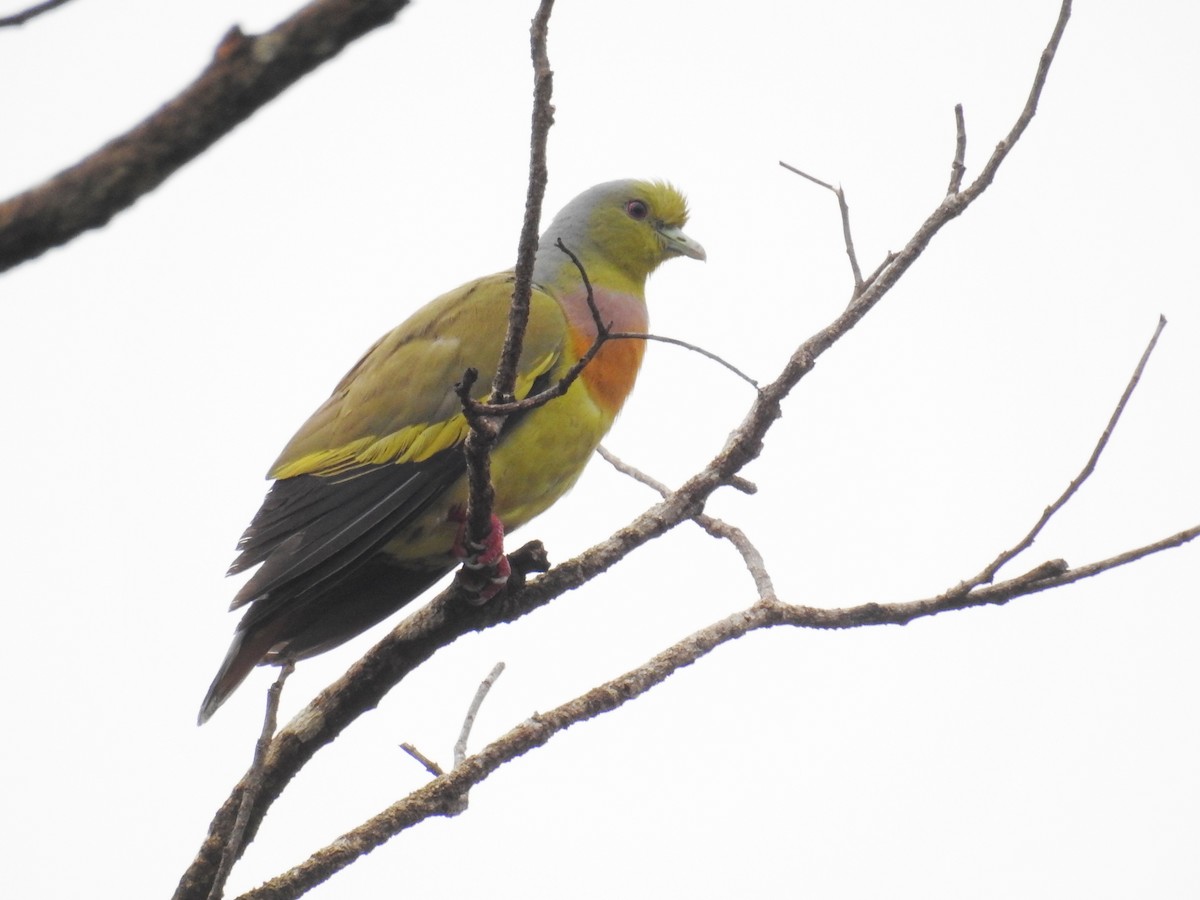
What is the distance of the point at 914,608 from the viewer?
12.7 feet

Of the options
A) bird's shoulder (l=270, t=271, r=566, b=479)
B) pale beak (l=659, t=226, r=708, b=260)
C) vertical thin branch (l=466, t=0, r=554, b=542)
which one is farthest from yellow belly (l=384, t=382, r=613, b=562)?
pale beak (l=659, t=226, r=708, b=260)

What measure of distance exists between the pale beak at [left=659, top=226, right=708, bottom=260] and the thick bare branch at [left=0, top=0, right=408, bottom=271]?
500cm

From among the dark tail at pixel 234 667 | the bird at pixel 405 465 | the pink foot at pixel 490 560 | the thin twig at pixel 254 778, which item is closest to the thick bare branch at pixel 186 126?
the thin twig at pixel 254 778

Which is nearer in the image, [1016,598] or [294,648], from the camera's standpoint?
[1016,598]

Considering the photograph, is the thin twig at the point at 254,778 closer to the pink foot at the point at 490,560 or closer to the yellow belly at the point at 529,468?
the pink foot at the point at 490,560

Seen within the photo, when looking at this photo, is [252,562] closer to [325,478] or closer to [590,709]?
[325,478]

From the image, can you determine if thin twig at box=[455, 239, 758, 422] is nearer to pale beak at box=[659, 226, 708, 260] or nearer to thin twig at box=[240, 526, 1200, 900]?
thin twig at box=[240, 526, 1200, 900]

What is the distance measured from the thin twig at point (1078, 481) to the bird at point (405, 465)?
1430 millimetres

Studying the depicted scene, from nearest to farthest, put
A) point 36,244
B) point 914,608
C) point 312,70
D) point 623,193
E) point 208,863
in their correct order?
point 36,244
point 312,70
point 208,863
point 914,608
point 623,193

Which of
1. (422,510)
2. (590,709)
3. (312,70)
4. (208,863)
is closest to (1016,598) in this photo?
(590,709)

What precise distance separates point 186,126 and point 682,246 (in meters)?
5.09

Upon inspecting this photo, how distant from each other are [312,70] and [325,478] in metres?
3.43

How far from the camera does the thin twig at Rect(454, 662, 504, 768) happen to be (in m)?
3.87

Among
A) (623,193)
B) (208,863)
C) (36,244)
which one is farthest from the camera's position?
(623,193)
